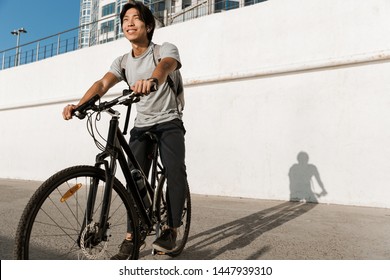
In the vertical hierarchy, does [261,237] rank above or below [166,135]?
below

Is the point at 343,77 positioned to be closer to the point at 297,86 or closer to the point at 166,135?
the point at 297,86

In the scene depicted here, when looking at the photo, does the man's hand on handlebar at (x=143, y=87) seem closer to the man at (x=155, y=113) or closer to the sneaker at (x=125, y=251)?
the man at (x=155, y=113)

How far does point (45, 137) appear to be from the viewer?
32.7ft

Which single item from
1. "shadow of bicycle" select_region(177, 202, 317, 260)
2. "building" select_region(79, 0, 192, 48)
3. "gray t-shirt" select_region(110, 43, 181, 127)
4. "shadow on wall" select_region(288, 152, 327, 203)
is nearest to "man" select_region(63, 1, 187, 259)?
"gray t-shirt" select_region(110, 43, 181, 127)

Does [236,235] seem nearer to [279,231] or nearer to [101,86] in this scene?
[279,231]

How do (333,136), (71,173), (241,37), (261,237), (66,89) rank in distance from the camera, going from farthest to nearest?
(66,89) < (241,37) < (333,136) < (261,237) < (71,173)

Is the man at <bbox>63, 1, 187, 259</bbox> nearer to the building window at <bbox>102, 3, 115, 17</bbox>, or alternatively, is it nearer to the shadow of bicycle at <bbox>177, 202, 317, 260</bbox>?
the shadow of bicycle at <bbox>177, 202, 317, 260</bbox>

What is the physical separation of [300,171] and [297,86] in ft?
5.03

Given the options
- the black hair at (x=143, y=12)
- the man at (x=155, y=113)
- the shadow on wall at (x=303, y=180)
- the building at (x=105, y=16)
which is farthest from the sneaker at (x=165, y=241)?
the building at (x=105, y=16)

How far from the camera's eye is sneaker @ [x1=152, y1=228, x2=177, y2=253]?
1966 millimetres

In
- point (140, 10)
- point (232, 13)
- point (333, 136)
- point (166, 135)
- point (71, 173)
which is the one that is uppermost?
point (232, 13)

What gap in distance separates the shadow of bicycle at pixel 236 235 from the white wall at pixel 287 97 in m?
1.23

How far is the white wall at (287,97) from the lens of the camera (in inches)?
198

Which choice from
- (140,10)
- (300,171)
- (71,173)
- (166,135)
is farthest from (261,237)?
(300,171)
